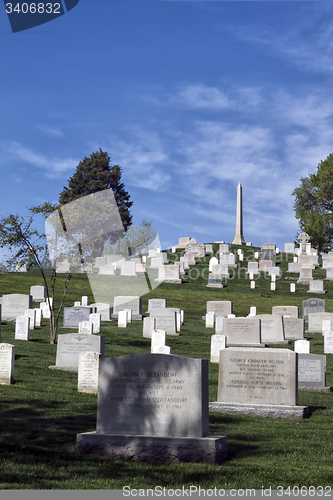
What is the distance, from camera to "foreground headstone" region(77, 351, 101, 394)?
12086 mm

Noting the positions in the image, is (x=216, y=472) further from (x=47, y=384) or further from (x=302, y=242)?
(x=302, y=242)

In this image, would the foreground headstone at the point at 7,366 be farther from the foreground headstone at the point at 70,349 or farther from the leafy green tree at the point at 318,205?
the leafy green tree at the point at 318,205

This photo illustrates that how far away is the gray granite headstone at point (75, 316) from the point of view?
82.3 ft

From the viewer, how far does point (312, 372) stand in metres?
14.1

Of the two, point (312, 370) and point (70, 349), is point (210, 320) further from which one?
point (70, 349)

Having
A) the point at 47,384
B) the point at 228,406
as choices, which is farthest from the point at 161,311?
the point at 228,406

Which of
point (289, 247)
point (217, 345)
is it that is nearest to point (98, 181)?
point (289, 247)

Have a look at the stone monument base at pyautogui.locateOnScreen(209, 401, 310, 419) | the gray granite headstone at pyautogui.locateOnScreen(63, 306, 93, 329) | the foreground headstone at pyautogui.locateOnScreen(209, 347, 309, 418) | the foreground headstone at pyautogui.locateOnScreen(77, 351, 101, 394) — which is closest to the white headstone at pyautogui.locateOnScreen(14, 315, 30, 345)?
the gray granite headstone at pyautogui.locateOnScreen(63, 306, 93, 329)

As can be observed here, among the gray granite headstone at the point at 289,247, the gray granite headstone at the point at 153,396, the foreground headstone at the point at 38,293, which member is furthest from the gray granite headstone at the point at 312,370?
the gray granite headstone at the point at 289,247

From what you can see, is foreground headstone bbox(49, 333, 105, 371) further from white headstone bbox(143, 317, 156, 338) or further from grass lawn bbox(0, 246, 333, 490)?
white headstone bbox(143, 317, 156, 338)

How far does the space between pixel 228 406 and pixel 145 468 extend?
459cm

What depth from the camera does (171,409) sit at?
6852 millimetres

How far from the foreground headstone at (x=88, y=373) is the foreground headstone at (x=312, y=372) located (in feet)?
18.4

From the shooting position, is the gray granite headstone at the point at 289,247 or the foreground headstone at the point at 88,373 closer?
the foreground headstone at the point at 88,373
